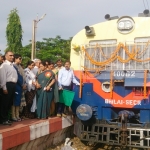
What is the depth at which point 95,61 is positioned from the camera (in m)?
6.38

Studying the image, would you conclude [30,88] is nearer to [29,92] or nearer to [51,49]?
[29,92]

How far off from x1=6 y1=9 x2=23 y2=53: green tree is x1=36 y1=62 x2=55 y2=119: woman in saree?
18.0 m

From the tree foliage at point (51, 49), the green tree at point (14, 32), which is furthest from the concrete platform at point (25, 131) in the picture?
the green tree at point (14, 32)

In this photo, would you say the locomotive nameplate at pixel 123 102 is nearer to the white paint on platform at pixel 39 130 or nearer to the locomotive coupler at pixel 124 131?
the locomotive coupler at pixel 124 131

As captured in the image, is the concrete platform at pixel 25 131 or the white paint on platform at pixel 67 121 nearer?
the concrete platform at pixel 25 131

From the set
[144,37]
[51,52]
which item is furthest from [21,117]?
[51,52]

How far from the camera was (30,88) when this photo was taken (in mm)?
6297

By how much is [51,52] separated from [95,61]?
1765 centimetres

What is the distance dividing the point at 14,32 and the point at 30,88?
18557mm

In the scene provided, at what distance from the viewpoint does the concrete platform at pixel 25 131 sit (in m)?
4.51

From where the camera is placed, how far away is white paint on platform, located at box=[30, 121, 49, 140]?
5.29 metres

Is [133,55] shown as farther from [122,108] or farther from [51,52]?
[51,52]

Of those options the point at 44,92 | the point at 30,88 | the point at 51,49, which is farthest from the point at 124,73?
the point at 51,49

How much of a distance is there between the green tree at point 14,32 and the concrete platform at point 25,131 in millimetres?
18193
